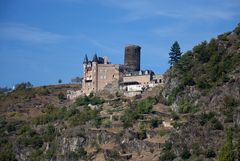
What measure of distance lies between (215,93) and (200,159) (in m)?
11.3

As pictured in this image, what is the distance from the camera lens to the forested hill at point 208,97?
84750 mm

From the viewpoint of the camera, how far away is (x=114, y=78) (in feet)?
364

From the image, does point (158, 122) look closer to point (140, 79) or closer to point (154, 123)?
point (154, 123)

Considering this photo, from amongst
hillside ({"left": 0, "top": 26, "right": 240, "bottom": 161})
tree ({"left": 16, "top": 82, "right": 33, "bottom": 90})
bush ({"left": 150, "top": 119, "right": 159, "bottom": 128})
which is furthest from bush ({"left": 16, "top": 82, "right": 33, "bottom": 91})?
bush ({"left": 150, "top": 119, "right": 159, "bottom": 128})

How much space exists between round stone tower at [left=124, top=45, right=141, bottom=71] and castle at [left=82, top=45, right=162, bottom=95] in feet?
3.90

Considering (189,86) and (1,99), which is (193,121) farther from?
(1,99)

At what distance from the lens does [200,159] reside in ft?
273

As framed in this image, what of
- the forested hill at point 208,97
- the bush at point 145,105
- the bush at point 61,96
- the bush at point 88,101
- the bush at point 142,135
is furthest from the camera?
the bush at point 61,96

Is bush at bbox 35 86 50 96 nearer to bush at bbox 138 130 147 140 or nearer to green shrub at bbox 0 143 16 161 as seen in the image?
green shrub at bbox 0 143 16 161

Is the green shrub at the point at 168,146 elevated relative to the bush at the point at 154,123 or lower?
lower

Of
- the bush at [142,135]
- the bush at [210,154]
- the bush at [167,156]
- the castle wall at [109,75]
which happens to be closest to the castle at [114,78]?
the castle wall at [109,75]

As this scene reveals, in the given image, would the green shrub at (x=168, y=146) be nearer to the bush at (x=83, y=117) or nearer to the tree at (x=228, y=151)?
the tree at (x=228, y=151)

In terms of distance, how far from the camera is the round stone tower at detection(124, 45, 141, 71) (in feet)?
383

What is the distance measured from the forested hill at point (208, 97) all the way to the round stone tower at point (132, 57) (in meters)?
10.9
